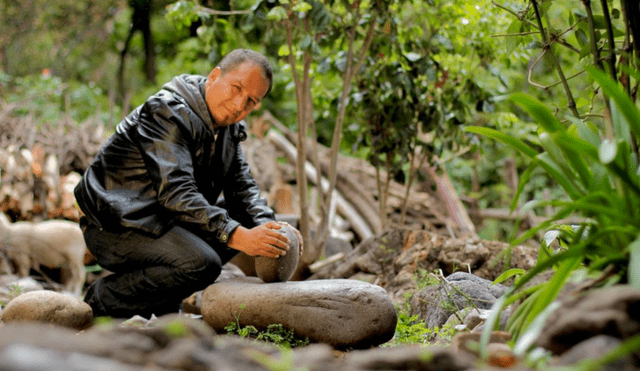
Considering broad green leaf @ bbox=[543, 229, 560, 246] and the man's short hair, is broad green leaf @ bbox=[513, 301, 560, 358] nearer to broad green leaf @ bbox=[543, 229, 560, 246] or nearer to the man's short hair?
broad green leaf @ bbox=[543, 229, 560, 246]

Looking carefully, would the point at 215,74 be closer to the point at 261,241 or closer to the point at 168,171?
the point at 168,171

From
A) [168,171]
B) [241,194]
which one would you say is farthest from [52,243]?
[168,171]

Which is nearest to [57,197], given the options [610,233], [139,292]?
[139,292]

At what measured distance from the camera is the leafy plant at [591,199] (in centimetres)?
165

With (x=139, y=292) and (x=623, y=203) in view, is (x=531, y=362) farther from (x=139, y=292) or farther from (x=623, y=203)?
(x=139, y=292)

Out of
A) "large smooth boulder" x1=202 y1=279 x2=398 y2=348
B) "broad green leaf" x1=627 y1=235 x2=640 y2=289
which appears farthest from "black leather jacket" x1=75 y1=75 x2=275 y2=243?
"broad green leaf" x1=627 y1=235 x2=640 y2=289

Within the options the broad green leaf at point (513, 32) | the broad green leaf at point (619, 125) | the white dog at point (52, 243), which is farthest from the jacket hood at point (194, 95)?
the white dog at point (52, 243)

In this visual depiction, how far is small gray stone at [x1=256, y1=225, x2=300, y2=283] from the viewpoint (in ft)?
10.1

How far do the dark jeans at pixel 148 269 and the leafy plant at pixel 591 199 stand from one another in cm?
189

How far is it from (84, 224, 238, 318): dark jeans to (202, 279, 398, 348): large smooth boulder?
476 millimetres

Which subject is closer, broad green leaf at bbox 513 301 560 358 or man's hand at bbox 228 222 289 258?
broad green leaf at bbox 513 301 560 358

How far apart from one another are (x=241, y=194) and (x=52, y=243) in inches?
90.0

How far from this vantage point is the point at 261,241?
9.66ft

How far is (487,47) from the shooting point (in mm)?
4676
